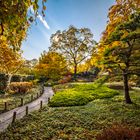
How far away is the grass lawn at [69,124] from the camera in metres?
9.33

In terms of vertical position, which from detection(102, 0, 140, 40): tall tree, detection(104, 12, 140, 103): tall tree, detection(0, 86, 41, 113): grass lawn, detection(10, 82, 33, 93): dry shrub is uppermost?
detection(102, 0, 140, 40): tall tree

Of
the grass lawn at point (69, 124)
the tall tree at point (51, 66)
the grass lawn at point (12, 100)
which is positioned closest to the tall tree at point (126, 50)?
the grass lawn at point (69, 124)

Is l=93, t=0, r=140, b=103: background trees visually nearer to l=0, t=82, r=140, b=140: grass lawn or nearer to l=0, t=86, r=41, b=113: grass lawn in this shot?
l=0, t=82, r=140, b=140: grass lawn

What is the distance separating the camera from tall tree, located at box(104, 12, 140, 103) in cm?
1481

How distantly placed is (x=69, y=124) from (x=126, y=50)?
8160 millimetres

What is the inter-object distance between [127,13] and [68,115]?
35.2 ft

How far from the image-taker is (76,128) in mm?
10180

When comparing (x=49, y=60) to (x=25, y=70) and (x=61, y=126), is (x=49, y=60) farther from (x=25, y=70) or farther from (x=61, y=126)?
(x=61, y=126)

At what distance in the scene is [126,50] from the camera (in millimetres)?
15594

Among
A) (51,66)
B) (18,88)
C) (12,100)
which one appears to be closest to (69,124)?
(12,100)

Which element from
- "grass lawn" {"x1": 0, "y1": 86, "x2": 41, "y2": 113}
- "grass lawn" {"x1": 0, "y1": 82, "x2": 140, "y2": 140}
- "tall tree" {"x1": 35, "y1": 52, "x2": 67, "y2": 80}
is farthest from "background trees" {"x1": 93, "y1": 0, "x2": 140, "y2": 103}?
"tall tree" {"x1": 35, "y1": 52, "x2": 67, "y2": 80}

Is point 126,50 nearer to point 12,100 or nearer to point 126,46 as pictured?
point 126,46

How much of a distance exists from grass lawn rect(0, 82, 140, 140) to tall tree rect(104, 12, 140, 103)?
3.96 meters

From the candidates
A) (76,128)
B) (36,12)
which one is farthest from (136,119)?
(36,12)
